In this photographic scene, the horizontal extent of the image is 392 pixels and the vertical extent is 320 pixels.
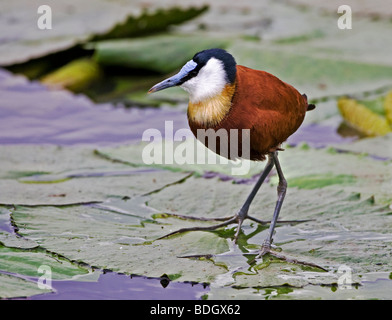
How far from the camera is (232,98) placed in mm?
2561

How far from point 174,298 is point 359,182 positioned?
1321 mm

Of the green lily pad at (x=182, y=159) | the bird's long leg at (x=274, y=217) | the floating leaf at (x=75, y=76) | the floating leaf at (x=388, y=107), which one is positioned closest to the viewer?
the bird's long leg at (x=274, y=217)

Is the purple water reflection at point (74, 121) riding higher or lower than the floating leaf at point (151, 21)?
lower

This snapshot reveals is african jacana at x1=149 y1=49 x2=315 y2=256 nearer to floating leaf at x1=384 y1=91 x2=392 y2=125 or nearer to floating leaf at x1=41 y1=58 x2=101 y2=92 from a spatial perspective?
floating leaf at x1=384 y1=91 x2=392 y2=125

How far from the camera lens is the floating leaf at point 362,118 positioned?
15.1ft

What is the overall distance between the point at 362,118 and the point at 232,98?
2.36 m

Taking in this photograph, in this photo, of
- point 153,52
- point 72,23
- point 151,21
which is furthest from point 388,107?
point 72,23

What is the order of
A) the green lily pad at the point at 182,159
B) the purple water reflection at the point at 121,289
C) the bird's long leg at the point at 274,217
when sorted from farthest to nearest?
the green lily pad at the point at 182,159
the bird's long leg at the point at 274,217
the purple water reflection at the point at 121,289

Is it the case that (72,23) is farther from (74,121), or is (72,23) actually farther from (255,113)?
(255,113)

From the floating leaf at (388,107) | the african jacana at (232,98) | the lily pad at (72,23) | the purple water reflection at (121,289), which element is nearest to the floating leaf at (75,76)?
the lily pad at (72,23)

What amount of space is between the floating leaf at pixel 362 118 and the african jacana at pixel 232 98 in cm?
206

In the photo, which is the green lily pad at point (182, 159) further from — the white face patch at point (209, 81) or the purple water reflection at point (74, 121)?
the white face patch at point (209, 81)

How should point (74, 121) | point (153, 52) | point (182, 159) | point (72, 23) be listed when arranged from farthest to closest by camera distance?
point (72, 23) < point (153, 52) < point (74, 121) < point (182, 159)

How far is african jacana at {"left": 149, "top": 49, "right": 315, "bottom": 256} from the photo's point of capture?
2537 mm
